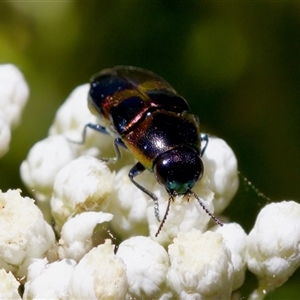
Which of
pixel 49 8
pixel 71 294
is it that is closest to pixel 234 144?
pixel 49 8

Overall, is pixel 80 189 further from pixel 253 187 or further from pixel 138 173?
pixel 253 187

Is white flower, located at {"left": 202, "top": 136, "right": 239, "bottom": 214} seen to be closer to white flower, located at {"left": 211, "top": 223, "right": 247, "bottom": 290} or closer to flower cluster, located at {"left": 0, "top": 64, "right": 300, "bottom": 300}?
flower cluster, located at {"left": 0, "top": 64, "right": 300, "bottom": 300}

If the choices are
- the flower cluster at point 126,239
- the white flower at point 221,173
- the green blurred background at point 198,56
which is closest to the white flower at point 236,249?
the flower cluster at point 126,239

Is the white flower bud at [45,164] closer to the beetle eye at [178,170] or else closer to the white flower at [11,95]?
the white flower at [11,95]

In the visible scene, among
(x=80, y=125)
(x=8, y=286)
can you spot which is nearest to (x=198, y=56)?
(x=80, y=125)

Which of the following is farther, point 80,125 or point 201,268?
point 80,125

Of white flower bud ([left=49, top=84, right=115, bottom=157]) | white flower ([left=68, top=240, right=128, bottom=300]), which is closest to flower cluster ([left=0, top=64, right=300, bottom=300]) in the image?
white flower ([left=68, top=240, right=128, bottom=300])
